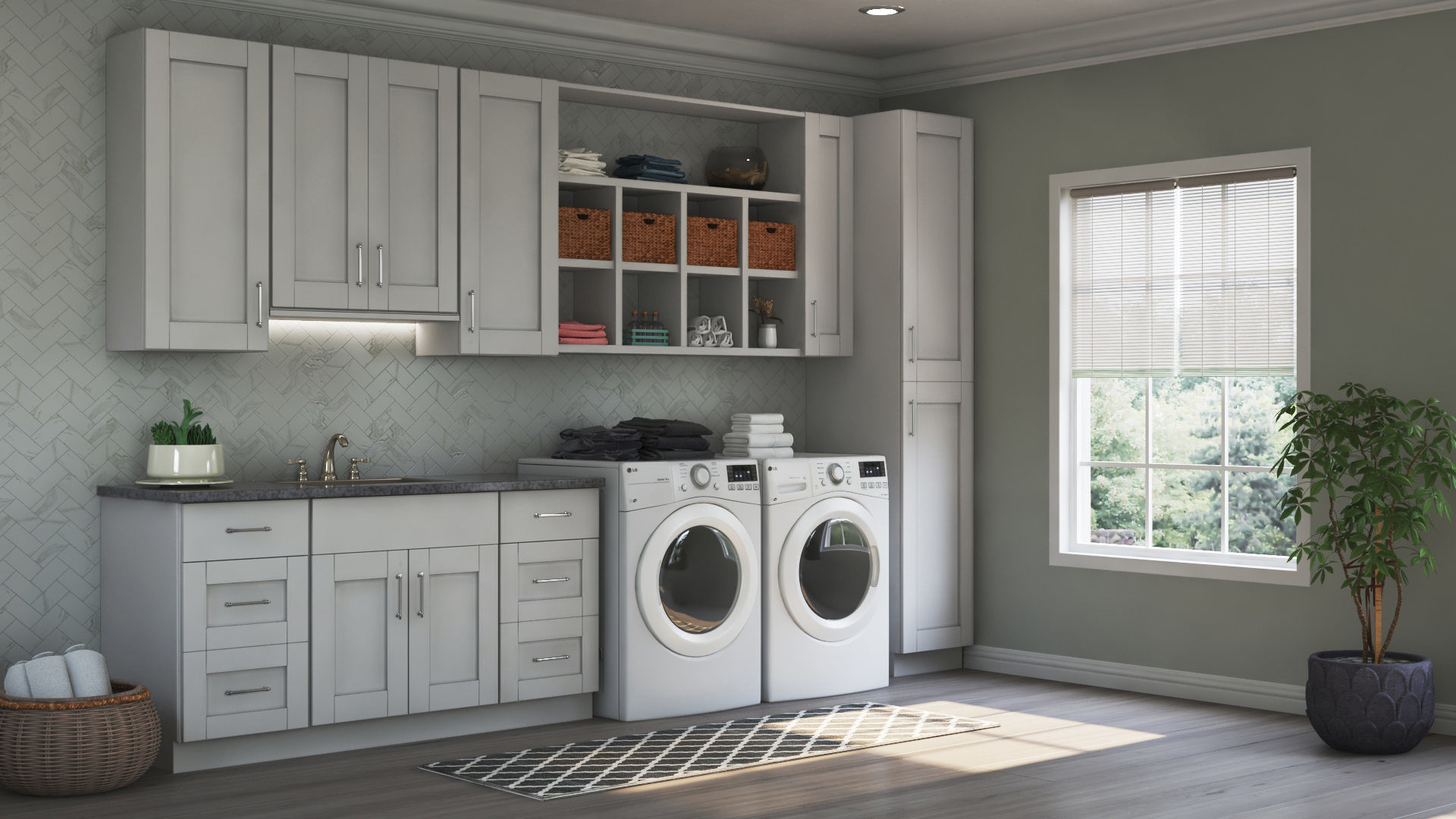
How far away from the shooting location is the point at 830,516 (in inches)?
228

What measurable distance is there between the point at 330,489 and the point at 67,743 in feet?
3.40

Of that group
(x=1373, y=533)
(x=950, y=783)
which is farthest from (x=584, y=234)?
(x=1373, y=533)

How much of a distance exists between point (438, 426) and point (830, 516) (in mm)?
1547

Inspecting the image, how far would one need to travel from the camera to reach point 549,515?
514 cm

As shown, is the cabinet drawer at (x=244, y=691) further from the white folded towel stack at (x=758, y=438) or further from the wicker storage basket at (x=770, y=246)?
the wicker storage basket at (x=770, y=246)

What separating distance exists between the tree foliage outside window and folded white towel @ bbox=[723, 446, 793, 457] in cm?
128

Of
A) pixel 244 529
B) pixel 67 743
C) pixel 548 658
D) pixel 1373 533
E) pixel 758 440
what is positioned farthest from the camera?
pixel 758 440

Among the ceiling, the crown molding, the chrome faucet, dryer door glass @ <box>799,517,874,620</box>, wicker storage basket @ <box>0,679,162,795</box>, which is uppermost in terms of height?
the ceiling

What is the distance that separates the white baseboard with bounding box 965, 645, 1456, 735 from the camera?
544 cm

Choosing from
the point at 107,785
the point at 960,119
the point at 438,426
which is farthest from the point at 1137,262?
the point at 107,785

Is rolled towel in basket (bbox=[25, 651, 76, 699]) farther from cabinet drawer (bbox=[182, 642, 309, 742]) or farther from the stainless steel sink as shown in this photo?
the stainless steel sink

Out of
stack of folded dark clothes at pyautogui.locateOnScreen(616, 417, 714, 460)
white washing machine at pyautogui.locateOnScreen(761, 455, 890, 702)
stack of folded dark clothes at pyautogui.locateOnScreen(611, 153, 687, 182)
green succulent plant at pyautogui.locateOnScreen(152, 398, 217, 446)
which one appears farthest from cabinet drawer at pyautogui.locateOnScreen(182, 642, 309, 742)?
stack of folded dark clothes at pyautogui.locateOnScreen(611, 153, 687, 182)

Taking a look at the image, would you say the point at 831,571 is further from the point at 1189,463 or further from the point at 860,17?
the point at 860,17

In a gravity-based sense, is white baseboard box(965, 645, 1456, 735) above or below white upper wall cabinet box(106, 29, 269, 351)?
below
